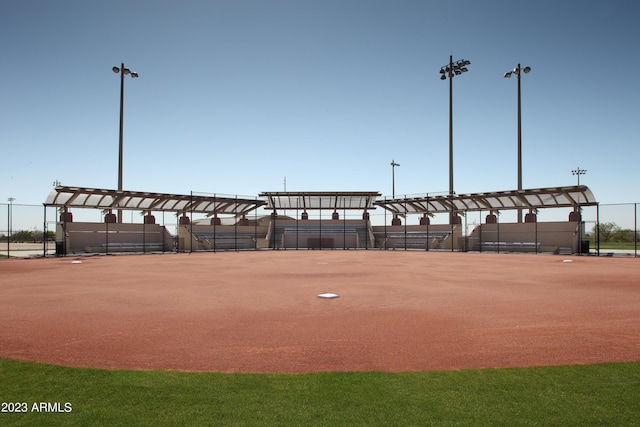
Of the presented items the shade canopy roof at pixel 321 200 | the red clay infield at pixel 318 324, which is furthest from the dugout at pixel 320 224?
the red clay infield at pixel 318 324

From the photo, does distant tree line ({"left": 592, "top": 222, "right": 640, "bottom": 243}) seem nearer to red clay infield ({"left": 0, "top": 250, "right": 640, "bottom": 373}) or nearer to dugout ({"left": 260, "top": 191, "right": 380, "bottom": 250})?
dugout ({"left": 260, "top": 191, "right": 380, "bottom": 250})

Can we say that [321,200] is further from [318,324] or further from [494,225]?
[318,324]

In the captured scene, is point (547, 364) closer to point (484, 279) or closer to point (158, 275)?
point (484, 279)

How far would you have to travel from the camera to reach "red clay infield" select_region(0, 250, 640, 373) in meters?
6.35

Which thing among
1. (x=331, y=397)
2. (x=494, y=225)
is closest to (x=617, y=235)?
(x=494, y=225)

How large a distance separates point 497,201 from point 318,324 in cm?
3835

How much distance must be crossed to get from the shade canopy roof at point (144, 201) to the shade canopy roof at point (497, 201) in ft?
61.4

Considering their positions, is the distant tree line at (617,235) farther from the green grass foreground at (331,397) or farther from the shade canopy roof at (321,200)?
the green grass foreground at (331,397)

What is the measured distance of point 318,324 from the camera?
29.0 feet

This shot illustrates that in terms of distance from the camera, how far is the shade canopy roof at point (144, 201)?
35.6 m

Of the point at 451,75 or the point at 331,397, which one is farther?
the point at 451,75

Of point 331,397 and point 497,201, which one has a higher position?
point 497,201

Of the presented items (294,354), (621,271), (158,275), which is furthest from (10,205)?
(621,271)

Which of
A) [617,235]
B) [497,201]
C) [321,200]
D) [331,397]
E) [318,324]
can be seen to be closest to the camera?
[331,397]
